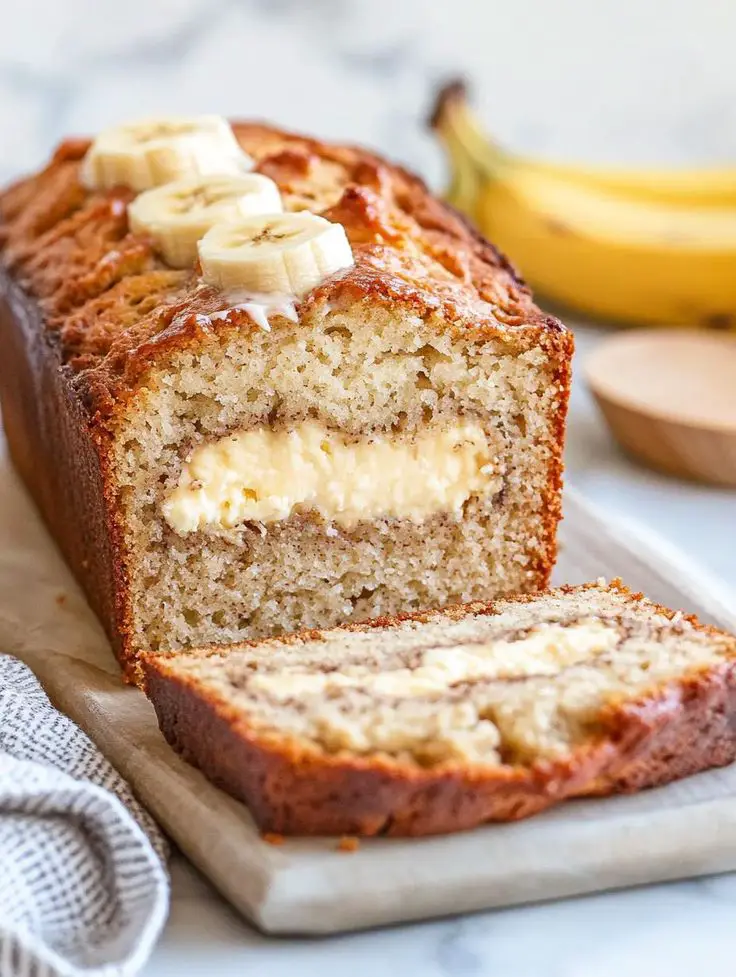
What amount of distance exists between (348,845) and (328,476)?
3.44ft

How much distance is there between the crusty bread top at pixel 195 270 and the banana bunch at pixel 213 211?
5cm

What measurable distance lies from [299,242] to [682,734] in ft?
4.33

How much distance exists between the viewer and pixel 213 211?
144 inches

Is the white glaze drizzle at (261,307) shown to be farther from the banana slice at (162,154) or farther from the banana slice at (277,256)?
the banana slice at (162,154)

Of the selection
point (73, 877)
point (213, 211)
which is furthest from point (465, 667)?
point (213, 211)

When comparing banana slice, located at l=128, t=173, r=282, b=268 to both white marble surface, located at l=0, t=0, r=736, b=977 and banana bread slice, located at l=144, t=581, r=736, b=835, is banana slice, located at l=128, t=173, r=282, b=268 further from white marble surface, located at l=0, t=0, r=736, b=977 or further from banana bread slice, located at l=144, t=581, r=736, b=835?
white marble surface, located at l=0, t=0, r=736, b=977

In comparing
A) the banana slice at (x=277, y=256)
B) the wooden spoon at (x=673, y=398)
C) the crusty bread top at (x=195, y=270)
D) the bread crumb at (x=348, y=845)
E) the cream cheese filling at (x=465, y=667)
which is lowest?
the wooden spoon at (x=673, y=398)

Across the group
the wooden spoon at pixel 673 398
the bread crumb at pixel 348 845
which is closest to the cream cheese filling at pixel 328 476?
the bread crumb at pixel 348 845

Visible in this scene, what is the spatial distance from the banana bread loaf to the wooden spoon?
1050mm

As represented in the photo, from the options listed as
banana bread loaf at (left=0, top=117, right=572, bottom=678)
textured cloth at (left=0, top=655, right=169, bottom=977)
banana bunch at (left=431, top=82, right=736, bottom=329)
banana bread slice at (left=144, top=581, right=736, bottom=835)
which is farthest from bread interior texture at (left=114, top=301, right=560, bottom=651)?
banana bunch at (left=431, top=82, right=736, bottom=329)

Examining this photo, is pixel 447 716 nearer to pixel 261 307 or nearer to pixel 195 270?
pixel 261 307

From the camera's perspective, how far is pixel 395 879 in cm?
254

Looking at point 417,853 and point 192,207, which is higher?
point 192,207

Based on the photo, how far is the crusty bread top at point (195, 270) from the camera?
3244mm
